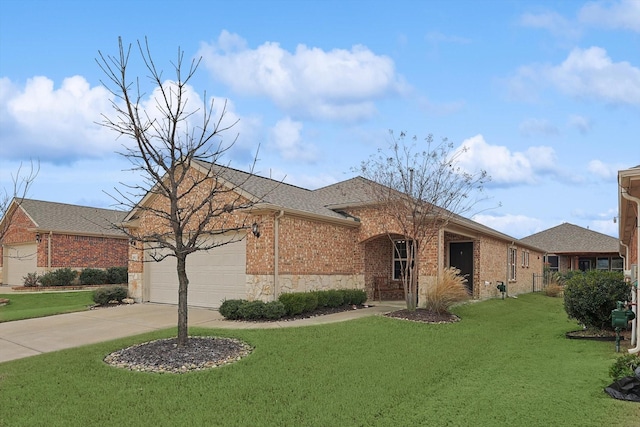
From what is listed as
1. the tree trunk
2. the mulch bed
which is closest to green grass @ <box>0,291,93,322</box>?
the mulch bed

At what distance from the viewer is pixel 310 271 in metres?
15.6

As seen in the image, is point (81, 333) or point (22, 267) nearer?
point (81, 333)

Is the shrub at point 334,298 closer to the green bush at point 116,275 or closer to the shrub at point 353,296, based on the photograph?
the shrub at point 353,296

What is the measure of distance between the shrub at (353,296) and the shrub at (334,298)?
224 mm

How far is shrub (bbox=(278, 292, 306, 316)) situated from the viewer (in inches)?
532

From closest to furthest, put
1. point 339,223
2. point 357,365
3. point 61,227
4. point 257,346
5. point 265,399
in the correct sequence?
point 265,399
point 357,365
point 257,346
point 339,223
point 61,227

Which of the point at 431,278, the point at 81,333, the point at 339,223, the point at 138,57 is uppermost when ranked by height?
the point at 138,57

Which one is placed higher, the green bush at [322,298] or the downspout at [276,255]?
the downspout at [276,255]

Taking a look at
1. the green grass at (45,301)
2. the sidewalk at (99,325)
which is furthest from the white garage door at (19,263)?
the sidewalk at (99,325)

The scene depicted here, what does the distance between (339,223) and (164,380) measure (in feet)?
34.0

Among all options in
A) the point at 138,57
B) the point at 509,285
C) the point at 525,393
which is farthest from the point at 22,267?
the point at 525,393

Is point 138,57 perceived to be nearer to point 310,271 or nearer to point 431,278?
point 310,271

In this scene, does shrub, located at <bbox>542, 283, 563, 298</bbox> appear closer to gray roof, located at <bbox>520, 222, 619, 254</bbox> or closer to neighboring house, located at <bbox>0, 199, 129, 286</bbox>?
gray roof, located at <bbox>520, 222, 619, 254</bbox>

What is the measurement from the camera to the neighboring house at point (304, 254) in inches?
558
